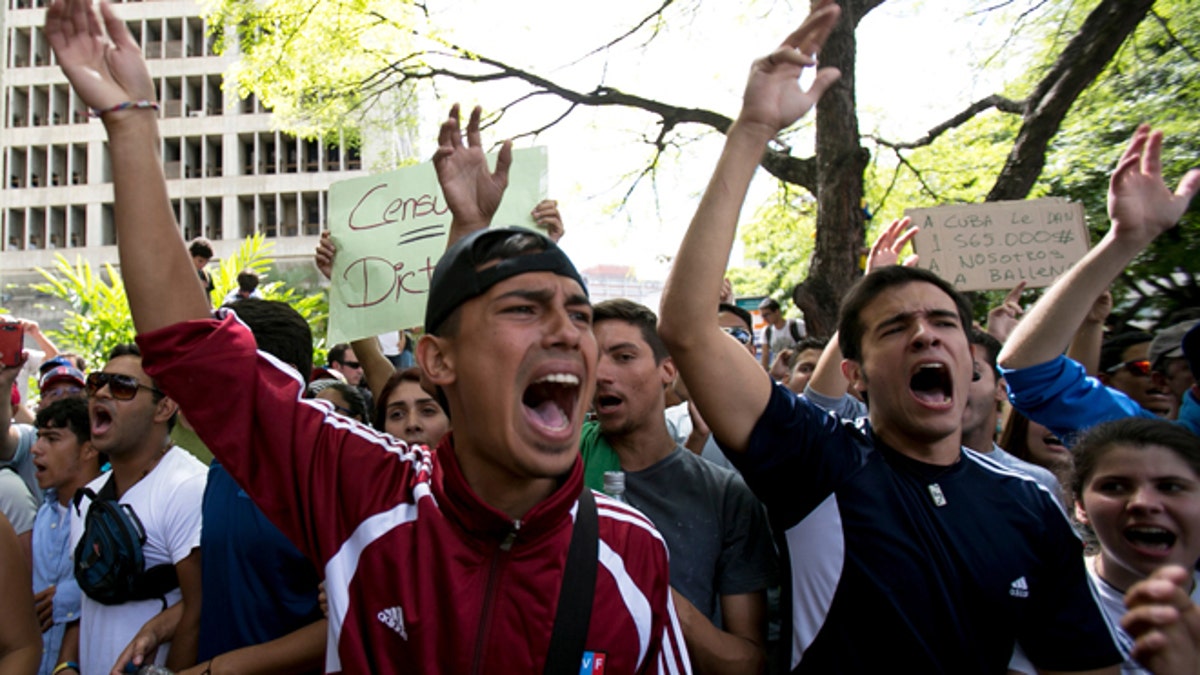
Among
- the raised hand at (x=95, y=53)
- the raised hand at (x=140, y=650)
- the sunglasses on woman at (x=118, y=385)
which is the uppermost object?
the raised hand at (x=95, y=53)

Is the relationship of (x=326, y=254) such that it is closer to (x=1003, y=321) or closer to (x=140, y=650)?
(x=140, y=650)

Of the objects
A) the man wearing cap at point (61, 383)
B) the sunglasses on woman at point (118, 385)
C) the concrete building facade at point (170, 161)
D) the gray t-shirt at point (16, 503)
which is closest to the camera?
the sunglasses on woman at point (118, 385)

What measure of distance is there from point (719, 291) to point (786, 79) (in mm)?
593

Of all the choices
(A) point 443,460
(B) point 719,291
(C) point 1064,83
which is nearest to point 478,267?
(A) point 443,460

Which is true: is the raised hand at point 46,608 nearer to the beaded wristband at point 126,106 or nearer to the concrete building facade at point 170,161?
the beaded wristband at point 126,106

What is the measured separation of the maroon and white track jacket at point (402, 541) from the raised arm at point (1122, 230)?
1570 mm

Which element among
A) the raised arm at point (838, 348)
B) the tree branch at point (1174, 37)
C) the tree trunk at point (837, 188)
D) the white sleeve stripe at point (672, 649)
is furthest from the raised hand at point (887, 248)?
the tree branch at point (1174, 37)

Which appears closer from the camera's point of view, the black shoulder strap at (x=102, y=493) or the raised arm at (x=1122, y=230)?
Result: the raised arm at (x=1122, y=230)

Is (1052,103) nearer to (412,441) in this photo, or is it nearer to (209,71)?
(412,441)

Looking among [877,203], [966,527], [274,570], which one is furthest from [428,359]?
[877,203]

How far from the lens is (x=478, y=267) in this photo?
1.87 m

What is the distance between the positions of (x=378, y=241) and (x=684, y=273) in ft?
7.33

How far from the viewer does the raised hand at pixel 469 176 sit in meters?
2.57

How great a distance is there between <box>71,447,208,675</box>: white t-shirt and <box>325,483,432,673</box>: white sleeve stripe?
4.00 ft
